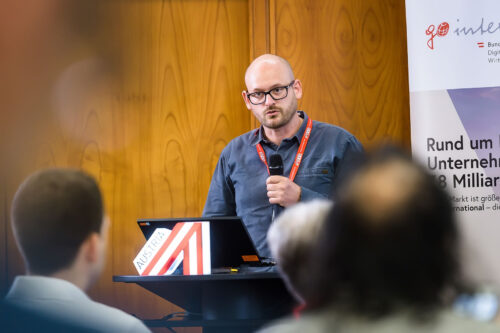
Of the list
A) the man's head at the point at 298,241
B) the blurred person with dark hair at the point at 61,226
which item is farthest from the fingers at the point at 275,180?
the man's head at the point at 298,241

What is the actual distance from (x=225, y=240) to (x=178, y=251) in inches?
7.0

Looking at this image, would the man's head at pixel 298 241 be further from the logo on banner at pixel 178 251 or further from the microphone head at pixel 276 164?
the microphone head at pixel 276 164

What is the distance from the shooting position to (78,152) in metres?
4.31

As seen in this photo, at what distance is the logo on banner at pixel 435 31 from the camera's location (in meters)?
3.86

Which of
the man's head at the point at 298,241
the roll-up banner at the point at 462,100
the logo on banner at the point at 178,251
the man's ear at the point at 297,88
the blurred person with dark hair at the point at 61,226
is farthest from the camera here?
the roll-up banner at the point at 462,100

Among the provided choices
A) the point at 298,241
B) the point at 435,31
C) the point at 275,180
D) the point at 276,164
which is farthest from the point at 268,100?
the point at 298,241

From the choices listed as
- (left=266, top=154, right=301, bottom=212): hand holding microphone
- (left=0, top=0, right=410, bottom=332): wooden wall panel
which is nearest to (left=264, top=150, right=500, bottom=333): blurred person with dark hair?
(left=266, top=154, right=301, bottom=212): hand holding microphone

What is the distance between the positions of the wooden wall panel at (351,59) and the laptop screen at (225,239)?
1.98 metres

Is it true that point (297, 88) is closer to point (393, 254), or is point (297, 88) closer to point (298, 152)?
point (298, 152)

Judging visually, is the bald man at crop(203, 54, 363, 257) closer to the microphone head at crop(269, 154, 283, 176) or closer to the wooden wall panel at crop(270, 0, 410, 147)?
the microphone head at crop(269, 154, 283, 176)

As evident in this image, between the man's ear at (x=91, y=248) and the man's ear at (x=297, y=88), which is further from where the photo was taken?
the man's ear at (x=297, y=88)

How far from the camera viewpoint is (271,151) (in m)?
3.36

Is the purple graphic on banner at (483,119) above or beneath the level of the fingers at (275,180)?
above

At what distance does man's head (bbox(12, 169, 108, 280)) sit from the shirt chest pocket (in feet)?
5.86
